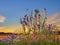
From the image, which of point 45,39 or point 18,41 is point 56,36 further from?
point 18,41

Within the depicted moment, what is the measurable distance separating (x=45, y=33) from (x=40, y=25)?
30 centimetres

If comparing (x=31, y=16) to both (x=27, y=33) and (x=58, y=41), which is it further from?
(x=58, y=41)

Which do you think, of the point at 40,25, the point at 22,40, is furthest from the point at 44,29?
the point at 22,40

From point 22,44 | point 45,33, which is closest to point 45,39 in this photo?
point 45,33

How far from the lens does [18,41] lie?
7.60 m

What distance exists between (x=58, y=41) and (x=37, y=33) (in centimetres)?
61

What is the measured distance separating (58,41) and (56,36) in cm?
15

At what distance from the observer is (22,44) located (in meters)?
7.29

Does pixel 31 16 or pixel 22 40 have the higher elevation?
pixel 31 16

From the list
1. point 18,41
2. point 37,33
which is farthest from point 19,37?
point 37,33

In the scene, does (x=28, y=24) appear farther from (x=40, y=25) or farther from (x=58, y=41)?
(x=58, y=41)

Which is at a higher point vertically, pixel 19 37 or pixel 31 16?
pixel 31 16

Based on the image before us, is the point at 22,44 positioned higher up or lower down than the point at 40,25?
lower down

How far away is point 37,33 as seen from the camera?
730cm
